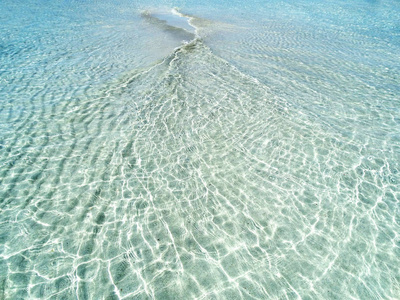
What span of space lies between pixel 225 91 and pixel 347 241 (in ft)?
28.4

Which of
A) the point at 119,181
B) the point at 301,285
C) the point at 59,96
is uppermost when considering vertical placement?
the point at 59,96

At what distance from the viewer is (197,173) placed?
8.33 m

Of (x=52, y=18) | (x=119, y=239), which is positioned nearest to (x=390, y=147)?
(x=119, y=239)

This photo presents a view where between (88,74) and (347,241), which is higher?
(88,74)

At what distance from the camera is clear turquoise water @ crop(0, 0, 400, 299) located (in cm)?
582

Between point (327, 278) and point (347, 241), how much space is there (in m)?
1.28

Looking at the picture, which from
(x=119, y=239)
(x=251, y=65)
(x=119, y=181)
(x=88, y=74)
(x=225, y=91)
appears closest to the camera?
(x=119, y=239)

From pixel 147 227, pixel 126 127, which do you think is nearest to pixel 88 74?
pixel 126 127

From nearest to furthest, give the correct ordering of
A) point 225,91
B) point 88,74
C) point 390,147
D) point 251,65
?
point 390,147, point 225,91, point 88,74, point 251,65

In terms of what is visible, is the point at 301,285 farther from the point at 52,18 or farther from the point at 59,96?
the point at 52,18

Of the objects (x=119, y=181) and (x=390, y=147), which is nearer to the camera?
(x=119, y=181)

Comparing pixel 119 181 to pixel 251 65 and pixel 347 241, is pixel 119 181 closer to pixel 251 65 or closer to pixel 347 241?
pixel 347 241

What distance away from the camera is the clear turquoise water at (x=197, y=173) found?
5820mm

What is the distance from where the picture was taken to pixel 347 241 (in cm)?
656
